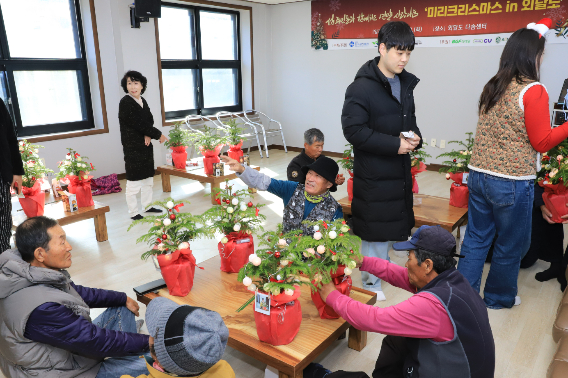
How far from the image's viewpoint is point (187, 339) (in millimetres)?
1175

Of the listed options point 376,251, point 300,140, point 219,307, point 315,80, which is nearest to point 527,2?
point 315,80

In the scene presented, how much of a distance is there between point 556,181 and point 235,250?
81.0 inches

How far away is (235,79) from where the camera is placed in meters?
7.66

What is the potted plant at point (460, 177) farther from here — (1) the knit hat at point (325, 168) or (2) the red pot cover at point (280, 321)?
(2) the red pot cover at point (280, 321)

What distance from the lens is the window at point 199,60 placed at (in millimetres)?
6508

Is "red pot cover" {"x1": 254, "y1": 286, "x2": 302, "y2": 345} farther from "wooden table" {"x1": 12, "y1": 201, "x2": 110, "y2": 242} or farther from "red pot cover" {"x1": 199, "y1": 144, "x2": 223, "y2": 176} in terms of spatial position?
"red pot cover" {"x1": 199, "y1": 144, "x2": 223, "y2": 176}

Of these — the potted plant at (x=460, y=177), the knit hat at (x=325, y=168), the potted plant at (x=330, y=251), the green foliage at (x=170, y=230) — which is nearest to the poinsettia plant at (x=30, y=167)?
the green foliage at (x=170, y=230)

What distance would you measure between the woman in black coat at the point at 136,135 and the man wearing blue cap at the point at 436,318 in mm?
3248

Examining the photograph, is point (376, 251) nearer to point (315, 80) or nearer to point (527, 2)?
point (527, 2)

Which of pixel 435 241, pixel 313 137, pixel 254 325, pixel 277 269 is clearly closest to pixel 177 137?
pixel 313 137

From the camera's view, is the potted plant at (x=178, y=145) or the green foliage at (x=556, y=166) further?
the potted plant at (x=178, y=145)

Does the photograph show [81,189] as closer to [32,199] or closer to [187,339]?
[32,199]

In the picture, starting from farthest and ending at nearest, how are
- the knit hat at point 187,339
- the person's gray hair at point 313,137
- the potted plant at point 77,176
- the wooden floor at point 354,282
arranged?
the potted plant at point 77,176 → the person's gray hair at point 313,137 → the wooden floor at point 354,282 → the knit hat at point 187,339

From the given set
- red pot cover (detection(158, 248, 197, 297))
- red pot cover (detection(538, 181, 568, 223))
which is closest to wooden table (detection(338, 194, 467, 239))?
red pot cover (detection(538, 181, 568, 223))
